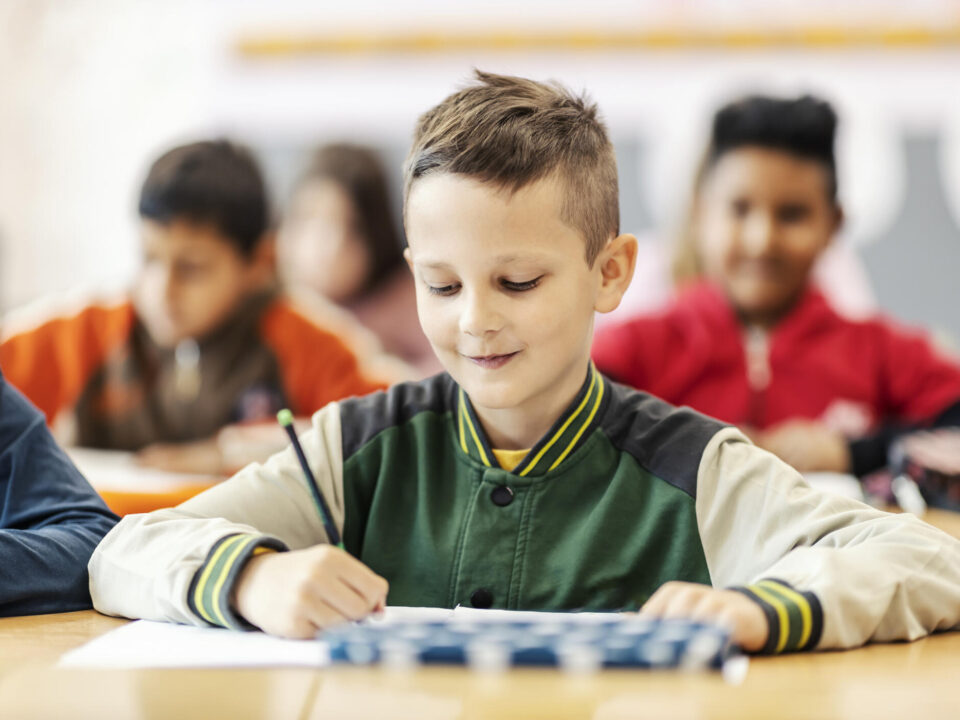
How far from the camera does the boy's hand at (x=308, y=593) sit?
0.72 meters

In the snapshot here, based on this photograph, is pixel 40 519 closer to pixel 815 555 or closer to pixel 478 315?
pixel 478 315

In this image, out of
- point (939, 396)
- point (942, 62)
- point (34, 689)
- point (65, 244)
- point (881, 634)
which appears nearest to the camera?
point (34, 689)

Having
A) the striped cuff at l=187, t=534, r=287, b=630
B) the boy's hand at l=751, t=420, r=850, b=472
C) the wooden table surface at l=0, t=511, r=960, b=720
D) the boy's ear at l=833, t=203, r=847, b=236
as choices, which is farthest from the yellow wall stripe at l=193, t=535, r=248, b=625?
the boy's ear at l=833, t=203, r=847, b=236

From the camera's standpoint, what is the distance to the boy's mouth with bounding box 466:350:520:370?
91 cm

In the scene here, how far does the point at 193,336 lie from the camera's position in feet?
7.27

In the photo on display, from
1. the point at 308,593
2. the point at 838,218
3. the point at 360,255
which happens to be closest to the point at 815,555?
the point at 308,593

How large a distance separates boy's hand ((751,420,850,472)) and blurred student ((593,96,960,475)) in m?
0.22

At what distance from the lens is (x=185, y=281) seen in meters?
2.17

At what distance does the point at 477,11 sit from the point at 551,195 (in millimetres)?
2661

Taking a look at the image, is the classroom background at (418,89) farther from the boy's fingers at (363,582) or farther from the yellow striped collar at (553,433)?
the boy's fingers at (363,582)

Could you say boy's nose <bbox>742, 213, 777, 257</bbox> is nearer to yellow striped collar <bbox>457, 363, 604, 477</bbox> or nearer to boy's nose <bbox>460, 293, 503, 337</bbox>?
yellow striped collar <bbox>457, 363, 604, 477</bbox>

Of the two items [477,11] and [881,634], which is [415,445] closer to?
[881,634]

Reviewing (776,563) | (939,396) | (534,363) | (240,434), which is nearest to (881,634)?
(776,563)

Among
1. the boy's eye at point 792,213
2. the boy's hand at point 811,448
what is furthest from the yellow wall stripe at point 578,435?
the boy's eye at point 792,213
